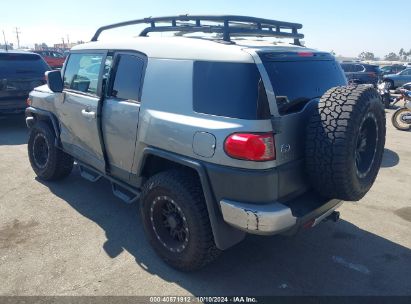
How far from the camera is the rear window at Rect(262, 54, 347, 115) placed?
2.62 metres

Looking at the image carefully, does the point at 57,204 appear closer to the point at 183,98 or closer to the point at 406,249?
the point at 183,98

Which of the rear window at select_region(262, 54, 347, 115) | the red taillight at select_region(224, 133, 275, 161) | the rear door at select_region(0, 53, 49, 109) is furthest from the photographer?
the rear door at select_region(0, 53, 49, 109)

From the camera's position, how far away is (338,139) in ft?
8.18

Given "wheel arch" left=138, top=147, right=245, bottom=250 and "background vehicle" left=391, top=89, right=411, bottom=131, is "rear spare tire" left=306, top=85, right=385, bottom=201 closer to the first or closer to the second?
"wheel arch" left=138, top=147, right=245, bottom=250

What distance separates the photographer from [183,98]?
9.14 feet

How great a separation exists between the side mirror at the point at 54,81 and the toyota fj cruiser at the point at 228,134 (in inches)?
37.7

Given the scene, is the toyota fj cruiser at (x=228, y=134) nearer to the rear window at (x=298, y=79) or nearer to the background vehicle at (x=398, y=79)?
the rear window at (x=298, y=79)

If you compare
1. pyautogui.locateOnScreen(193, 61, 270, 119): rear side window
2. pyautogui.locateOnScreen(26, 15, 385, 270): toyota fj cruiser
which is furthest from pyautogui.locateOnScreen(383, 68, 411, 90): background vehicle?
pyautogui.locateOnScreen(193, 61, 270, 119): rear side window

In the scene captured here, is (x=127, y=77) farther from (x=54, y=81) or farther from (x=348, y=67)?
(x=348, y=67)

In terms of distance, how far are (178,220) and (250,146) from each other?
1.05 meters

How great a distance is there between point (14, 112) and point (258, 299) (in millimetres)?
7482

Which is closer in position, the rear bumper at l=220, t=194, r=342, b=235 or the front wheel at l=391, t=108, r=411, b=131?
the rear bumper at l=220, t=194, r=342, b=235

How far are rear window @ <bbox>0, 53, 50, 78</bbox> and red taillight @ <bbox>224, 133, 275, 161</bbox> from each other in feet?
24.0

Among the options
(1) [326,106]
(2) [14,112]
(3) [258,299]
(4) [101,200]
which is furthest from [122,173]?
(2) [14,112]
